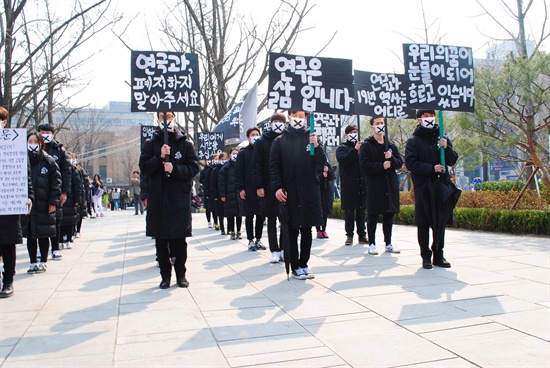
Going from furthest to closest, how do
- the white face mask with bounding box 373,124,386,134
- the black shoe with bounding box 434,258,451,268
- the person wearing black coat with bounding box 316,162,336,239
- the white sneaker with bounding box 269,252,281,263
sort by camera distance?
the person wearing black coat with bounding box 316,162,336,239, the white face mask with bounding box 373,124,386,134, the white sneaker with bounding box 269,252,281,263, the black shoe with bounding box 434,258,451,268

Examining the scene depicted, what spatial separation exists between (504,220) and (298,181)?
6396 mm

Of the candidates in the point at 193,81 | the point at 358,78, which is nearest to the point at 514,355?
the point at 193,81

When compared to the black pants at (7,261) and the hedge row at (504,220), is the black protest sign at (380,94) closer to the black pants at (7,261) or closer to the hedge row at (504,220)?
the hedge row at (504,220)

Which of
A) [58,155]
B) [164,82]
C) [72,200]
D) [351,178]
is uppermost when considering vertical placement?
[164,82]

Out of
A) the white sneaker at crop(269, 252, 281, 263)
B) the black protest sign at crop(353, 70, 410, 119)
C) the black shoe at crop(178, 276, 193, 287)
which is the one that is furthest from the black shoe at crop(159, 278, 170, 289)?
the black protest sign at crop(353, 70, 410, 119)

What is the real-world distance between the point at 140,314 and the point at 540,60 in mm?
10041

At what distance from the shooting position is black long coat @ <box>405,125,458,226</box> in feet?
23.3

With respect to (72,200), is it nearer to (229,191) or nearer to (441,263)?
(229,191)

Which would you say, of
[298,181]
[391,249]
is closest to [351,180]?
[391,249]

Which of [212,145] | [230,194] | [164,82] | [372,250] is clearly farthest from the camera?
[212,145]

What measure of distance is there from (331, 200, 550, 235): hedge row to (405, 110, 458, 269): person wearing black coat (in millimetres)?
4103

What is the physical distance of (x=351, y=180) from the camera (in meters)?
9.54

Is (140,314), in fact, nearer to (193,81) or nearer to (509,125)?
(193,81)

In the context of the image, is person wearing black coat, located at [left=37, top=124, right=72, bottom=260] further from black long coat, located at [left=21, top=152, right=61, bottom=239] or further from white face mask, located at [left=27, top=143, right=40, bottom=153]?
white face mask, located at [left=27, top=143, right=40, bottom=153]
